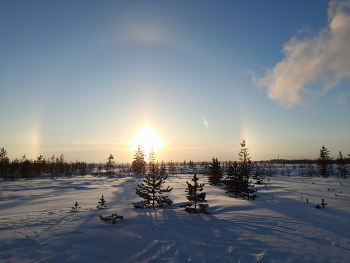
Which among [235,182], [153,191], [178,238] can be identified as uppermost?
[153,191]

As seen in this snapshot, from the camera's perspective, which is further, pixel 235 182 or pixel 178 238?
pixel 235 182

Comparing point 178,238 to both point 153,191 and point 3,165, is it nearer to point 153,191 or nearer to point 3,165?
point 153,191

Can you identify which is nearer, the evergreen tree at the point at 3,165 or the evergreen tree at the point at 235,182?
the evergreen tree at the point at 235,182

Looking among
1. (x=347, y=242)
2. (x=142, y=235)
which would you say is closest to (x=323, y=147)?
(x=347, y=242)

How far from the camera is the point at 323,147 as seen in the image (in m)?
50.8

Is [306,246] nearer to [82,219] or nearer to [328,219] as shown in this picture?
[328,219]

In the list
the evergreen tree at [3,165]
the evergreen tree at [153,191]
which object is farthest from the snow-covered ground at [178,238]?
the evergreen tree at [3,165]

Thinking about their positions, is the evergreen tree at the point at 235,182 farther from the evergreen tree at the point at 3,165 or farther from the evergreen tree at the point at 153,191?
the evergreen tree at the point at 3,165

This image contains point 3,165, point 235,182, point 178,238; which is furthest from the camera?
point 3,165

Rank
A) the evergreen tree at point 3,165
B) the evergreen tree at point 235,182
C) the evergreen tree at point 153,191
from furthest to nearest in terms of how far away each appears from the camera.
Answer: the evergreen tree at point 3,165 → the evergreen tree at point 235,182 → the evergreen tree at point 153,191

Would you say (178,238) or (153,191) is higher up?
(153,191)

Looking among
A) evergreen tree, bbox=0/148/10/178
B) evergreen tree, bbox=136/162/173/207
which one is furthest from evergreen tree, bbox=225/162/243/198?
evergreen tree, bbox=0/148/10/178

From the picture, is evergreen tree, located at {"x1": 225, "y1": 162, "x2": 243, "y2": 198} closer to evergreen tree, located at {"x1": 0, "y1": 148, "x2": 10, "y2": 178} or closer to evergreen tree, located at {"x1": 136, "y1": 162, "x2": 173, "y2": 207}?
evergreen tree, located at {"x1": 136, "y1": 162, "x2": 173, "y2": 207}

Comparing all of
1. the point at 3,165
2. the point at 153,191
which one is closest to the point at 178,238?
the point at 153,191
